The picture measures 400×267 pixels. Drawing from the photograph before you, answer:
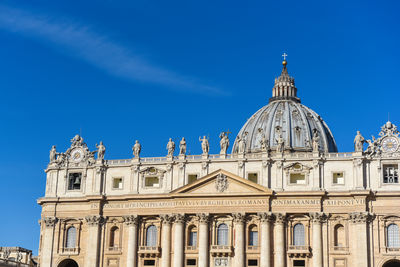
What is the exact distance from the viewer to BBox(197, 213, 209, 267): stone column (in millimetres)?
87706

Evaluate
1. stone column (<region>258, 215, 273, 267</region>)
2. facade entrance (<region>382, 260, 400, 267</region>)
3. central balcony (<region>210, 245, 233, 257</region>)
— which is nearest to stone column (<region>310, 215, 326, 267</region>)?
stone column (<region>258, 215, 273, 267</region>)

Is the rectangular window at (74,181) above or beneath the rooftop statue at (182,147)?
beneath

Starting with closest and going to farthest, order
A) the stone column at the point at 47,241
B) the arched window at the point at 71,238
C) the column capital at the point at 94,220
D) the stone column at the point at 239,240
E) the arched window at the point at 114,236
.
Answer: the stone column at the point at 239,240 < the column capital at the point at 94,220 < the arched window at the point at 114,236 < the stone column at the point at 47,241 < the arched window at the point at 71,238

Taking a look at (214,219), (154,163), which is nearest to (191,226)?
(214,219)

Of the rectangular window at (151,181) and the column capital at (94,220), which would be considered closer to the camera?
the column capital at (94,220)

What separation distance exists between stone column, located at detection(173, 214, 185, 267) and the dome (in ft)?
120

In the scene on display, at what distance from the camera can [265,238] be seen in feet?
285

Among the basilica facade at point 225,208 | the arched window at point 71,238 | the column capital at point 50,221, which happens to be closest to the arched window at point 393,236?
the basilica facade at point 225,208

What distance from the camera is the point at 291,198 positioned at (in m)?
87.6

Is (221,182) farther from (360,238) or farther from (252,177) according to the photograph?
(360,238)

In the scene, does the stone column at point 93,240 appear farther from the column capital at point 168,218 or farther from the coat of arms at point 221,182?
the coat of arms at point 221,182

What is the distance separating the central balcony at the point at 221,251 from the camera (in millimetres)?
87438

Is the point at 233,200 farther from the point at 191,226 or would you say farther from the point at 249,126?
the point at 249,126

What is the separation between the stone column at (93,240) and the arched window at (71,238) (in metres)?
2.59
